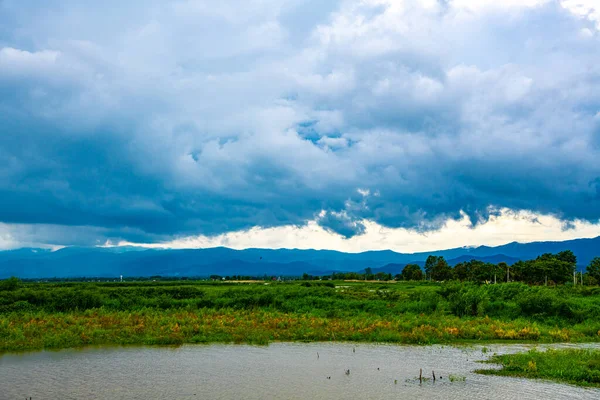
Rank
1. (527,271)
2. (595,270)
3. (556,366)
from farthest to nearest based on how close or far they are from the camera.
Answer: (527,271) < (595,270) < (556,366)

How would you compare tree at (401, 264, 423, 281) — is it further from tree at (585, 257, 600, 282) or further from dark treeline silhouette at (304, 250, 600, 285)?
tree at (585, 257, 600, 282)

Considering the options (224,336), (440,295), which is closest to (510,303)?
(440,295)

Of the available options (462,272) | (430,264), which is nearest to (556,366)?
(462,272)

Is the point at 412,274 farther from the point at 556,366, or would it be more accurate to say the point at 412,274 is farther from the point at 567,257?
the point at 556,366

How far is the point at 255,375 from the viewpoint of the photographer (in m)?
18.4

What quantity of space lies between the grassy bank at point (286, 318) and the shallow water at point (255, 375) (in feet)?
9.26

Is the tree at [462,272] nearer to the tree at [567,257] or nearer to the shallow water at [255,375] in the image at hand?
the tree at [567,257]

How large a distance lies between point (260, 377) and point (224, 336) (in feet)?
30.1

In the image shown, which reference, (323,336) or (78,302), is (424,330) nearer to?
(323,336)

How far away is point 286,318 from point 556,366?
18390 mm

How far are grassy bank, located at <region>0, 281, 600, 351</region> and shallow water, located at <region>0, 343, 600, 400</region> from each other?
2.82 metres

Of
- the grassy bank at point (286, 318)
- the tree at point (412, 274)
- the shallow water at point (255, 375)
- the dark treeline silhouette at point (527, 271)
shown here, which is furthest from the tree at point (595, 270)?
the shallow water at point (255, 375)

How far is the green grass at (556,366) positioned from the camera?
17919 millimetres

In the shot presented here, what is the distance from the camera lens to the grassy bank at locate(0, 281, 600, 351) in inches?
1053
